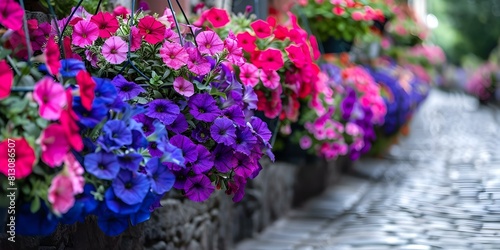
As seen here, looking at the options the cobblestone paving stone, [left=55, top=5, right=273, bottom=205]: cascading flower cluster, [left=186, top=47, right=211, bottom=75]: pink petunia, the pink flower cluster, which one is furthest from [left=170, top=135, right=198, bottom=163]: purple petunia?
the pink flower cluster

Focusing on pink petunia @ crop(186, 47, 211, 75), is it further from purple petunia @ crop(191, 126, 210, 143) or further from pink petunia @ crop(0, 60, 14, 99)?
pink petunia @ crop(0, 60, 14, 99)

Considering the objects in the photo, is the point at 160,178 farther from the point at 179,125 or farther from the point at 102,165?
the point at 179,125

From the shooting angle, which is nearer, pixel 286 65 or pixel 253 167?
pixel 253 167

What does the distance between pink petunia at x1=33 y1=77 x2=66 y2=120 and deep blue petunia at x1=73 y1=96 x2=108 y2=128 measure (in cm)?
9

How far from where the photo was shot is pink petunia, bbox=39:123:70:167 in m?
1.67

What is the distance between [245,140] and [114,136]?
0.62 meters

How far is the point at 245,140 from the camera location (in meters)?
2.41

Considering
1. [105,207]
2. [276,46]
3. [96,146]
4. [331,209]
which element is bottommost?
[331,209]

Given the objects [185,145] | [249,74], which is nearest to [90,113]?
[185,145]

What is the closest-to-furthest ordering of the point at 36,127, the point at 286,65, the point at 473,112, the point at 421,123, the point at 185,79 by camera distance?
the point at 36,127 < the point at 185,79 < the point at 286,65 < the point at 421,123 < the point at 473,112

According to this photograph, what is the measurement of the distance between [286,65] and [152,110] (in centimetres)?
121

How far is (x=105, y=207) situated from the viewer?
187 centimetres

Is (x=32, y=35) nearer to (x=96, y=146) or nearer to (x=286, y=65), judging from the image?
(x=96, y=146)

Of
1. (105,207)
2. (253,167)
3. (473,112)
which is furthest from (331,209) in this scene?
(473,112)
